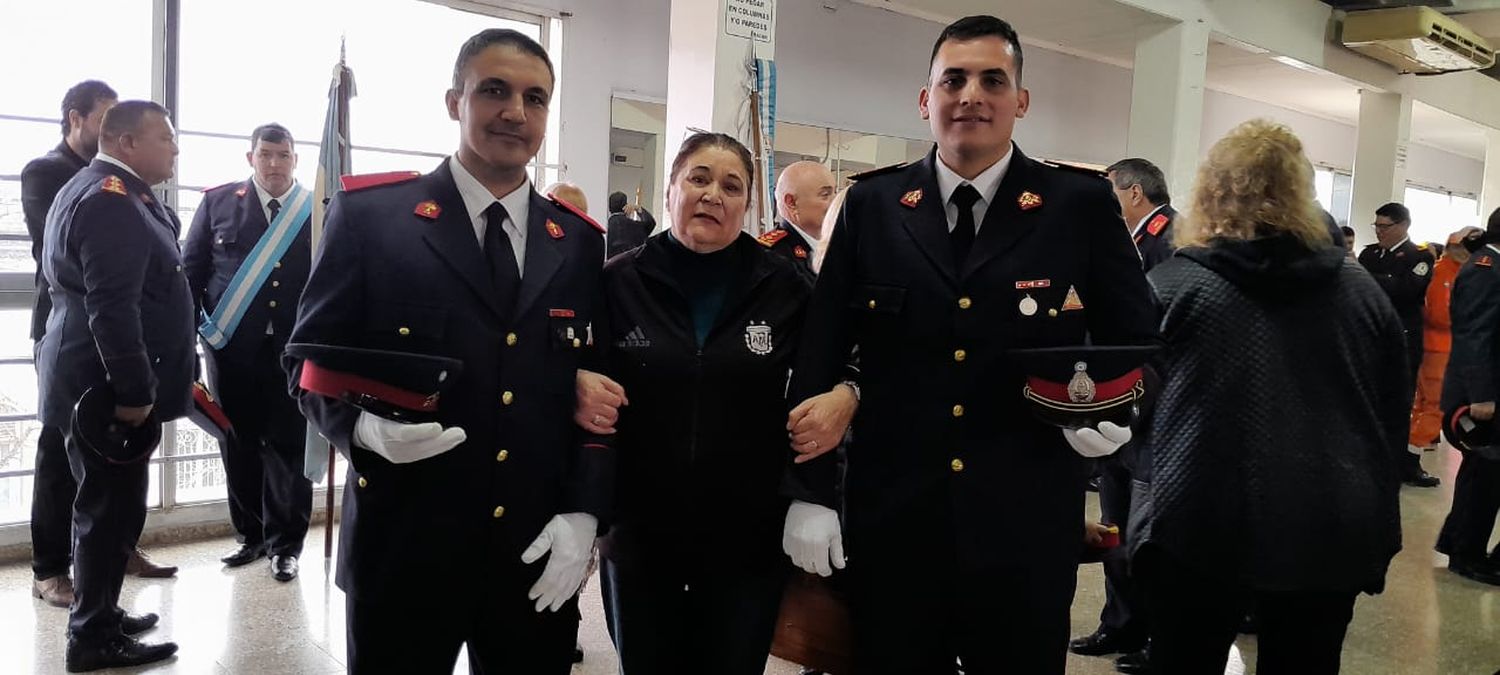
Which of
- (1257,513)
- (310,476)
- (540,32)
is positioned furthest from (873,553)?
(540,32)

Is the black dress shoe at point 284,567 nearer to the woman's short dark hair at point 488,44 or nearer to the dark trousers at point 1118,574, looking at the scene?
the woman's short dark hair at point 488,44

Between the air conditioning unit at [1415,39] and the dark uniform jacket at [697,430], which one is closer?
the dark uniform jacket at [697,430]

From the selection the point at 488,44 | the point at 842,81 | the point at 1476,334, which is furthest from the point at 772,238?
the point at 842,81

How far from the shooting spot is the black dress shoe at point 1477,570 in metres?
4.44

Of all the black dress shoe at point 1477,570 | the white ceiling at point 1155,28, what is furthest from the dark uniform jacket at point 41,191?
the black dress shoe at point 1477,570

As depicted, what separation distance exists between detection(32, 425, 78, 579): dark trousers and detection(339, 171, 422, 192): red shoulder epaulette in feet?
8.09

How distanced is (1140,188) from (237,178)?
395 centimetres

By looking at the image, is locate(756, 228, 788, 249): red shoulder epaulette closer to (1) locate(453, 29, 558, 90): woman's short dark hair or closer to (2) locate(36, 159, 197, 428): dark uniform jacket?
(1) locate(453, 29, 558, 90): woman's short dark hair

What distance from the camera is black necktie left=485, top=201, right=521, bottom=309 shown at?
62.8 inches

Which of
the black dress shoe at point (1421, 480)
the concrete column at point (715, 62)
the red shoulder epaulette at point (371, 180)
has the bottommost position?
the black dress shoe at point (1421, 480)

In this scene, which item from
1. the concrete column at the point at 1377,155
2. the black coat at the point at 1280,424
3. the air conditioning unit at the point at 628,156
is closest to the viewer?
the black coat at the point at 1280,424

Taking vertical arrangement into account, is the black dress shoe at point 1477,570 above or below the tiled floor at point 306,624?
above

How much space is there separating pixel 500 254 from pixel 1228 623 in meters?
1.63

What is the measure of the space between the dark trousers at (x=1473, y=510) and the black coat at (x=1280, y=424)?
10.3ft
